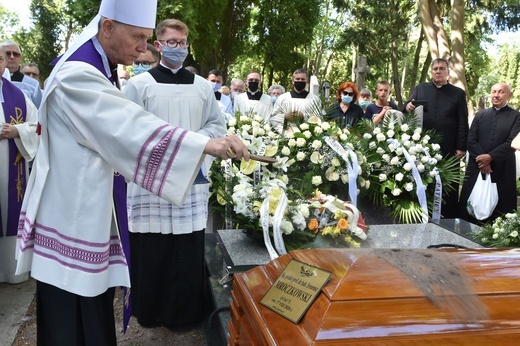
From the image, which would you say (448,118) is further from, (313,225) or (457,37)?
(457,37)

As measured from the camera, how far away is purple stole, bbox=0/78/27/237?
14.4 feet

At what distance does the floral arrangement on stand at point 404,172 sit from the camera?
4.84m

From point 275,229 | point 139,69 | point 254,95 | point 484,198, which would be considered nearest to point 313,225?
point 275,229

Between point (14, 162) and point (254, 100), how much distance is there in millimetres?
4013

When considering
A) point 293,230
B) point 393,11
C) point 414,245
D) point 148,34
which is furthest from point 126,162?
point 393,11

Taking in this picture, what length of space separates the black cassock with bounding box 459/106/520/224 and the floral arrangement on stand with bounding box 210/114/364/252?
2.19 meters

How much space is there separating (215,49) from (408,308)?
19724mm

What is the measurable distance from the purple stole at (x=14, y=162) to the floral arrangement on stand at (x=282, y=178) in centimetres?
176

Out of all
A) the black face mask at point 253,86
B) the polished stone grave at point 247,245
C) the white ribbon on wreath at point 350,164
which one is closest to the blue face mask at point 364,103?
the black face mask at point 253,86

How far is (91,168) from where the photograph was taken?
2002mm

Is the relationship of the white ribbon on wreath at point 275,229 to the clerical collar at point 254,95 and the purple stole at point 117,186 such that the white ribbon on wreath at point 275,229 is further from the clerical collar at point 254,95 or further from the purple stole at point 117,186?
the clerical collar at point 254,95

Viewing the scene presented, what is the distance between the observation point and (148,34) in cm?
218

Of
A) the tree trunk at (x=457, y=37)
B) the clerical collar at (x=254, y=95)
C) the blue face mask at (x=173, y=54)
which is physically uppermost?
the tree trunk at (x=457, y=37)

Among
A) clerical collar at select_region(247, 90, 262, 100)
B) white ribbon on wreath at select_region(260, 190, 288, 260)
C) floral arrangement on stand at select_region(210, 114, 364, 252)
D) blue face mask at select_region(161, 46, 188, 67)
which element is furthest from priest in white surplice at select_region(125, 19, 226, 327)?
clerical collar at select_region(247, 90, 262, 100)
